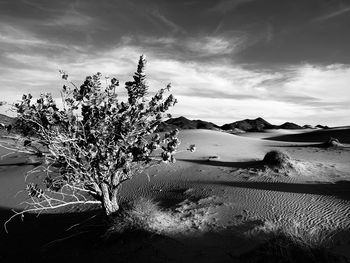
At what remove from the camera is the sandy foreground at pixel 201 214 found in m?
8.59

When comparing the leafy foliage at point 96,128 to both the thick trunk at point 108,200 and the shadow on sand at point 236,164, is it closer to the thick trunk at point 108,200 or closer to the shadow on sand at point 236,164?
the thick trunk at point 108,200

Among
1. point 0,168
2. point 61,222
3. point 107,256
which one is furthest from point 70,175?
point 0,168

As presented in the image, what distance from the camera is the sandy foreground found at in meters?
8.59

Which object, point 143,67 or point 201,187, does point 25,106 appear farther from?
point 201,187

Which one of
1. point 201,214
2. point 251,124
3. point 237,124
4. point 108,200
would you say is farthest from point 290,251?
point 251,124

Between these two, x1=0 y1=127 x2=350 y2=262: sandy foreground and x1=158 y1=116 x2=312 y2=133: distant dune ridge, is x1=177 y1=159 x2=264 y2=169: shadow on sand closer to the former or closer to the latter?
x1=0 y1=127 x2=350 y2=262: sandy foreground

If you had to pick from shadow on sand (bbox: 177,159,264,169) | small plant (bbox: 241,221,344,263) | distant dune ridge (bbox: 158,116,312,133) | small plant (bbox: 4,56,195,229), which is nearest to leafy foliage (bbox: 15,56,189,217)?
small plant (bbox: 4,56,195,229)

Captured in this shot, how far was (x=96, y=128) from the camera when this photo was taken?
9.12 meters

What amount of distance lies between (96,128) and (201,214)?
432cm

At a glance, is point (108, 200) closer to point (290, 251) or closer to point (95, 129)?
point (95, 129)

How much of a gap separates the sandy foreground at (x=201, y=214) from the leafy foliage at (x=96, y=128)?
1170mm

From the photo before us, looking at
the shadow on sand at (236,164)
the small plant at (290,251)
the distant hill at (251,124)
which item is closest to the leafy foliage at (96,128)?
the small plant at (290,251)

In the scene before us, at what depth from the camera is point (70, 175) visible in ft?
30.6

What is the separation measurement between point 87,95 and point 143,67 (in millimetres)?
1621
